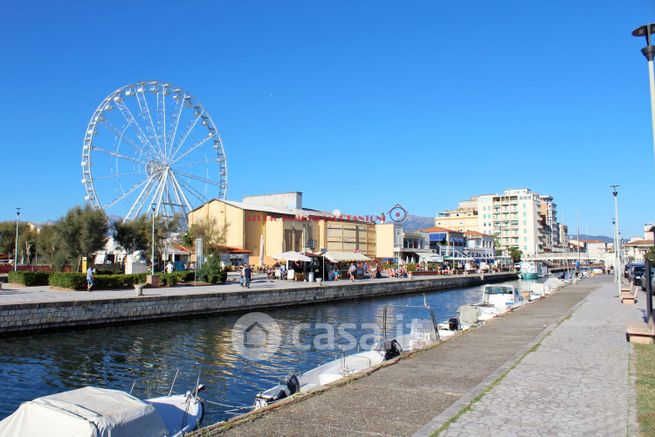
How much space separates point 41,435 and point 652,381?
9620 mm

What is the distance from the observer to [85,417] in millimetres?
6414

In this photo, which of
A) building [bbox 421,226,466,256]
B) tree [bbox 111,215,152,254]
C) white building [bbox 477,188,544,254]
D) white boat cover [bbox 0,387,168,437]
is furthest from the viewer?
white building [bbox 477,188,544,254]

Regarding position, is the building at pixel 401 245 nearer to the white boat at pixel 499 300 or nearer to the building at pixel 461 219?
the white boat at pixel 499 300

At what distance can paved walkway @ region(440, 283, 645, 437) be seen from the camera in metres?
7.24

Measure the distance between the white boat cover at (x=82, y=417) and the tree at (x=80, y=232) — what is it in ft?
123

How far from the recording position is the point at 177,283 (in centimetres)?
3838

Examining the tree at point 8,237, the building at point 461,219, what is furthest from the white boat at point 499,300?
the building at point 461,219

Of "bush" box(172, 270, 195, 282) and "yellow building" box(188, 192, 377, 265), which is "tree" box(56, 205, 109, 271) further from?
"yellow building" box(188, 192, 377, 265)

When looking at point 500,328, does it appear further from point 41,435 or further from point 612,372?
point 41,435

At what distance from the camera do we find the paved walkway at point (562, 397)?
724cm

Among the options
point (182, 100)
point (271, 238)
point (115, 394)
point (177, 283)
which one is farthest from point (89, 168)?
point (115, 394)

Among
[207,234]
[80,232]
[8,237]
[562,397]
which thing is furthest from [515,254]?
[562,397]

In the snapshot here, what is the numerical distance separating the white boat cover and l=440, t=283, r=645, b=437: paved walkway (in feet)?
13.0

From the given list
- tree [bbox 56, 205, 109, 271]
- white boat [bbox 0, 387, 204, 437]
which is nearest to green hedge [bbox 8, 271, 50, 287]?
tree [bbox 56, 205, 109, 271]
